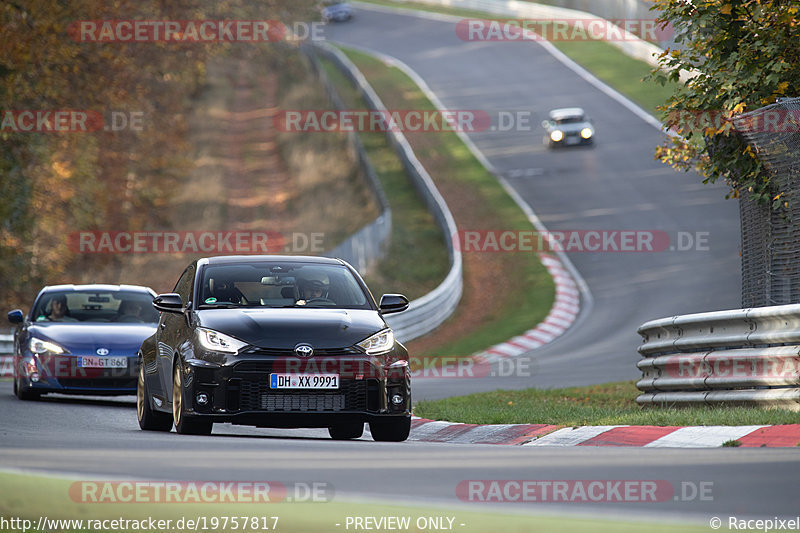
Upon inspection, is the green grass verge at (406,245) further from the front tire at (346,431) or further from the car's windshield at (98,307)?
the front tire at (346,431)

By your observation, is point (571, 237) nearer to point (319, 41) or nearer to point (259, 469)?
point (259, 469)

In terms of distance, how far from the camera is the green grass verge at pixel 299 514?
5.58m

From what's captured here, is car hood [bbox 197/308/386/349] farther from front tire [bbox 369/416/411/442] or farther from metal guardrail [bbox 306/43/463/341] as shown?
metal guardrail [bbox 306/43/463/341]

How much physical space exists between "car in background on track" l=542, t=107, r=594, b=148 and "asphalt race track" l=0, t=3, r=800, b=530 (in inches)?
17.2

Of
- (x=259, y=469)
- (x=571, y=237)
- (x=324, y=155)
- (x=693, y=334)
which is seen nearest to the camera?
(x=259, y=469)

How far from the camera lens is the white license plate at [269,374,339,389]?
10797 millimetres

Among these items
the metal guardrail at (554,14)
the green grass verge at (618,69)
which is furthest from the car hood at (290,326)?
the metal guardrail at (554,14)

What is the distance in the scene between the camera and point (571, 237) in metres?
37.1

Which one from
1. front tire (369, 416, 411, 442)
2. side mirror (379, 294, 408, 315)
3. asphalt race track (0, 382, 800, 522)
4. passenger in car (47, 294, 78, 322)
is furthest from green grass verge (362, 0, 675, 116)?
asphalt race track (0, 382, 800, 522)

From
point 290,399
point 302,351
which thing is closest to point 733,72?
point 302,351

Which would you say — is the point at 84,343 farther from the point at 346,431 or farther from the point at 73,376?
the point at 346,431

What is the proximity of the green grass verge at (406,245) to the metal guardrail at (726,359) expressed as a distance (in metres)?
18.6

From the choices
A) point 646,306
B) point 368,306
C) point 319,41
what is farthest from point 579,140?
point 368,306

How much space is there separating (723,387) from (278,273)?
411 cm
